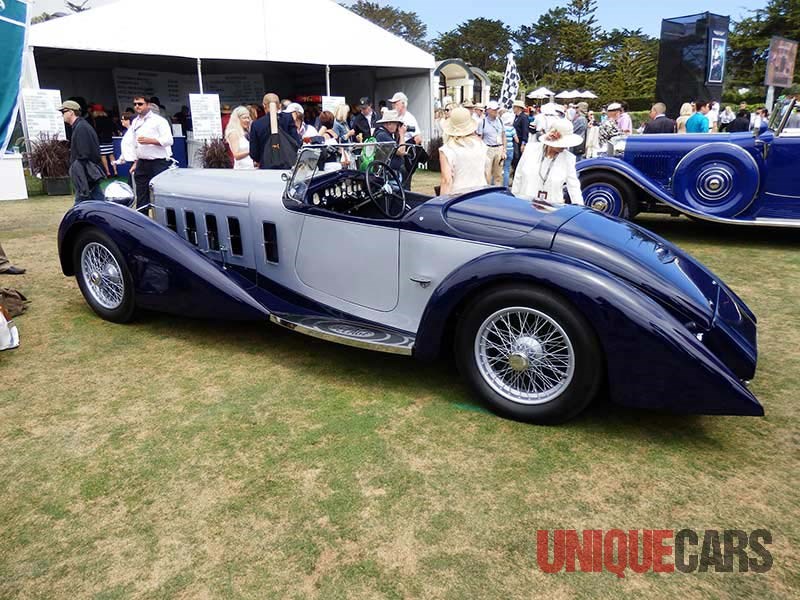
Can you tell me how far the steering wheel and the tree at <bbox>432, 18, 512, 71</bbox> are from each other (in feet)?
252

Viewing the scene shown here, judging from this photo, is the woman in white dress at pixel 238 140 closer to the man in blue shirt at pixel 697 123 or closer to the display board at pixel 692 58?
the man in blue shirt at pixel 697 123

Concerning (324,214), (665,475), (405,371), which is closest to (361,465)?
(405,371)

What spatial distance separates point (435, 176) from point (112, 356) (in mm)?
12556

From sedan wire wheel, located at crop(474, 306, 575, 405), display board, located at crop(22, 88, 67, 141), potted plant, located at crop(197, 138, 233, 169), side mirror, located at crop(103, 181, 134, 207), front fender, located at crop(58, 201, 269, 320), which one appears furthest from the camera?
potted plant, located at crop(197, 138, 233, 169)

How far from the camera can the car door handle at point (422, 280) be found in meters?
3.50

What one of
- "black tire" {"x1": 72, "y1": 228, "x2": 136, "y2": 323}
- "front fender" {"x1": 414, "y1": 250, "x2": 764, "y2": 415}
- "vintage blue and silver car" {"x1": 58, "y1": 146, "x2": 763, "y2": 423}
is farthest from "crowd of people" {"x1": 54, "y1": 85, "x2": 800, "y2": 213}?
"front fender" {"x1": 414, "y1": 250, "x2": 764, "y2": 415}

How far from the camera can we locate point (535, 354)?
3.04 m

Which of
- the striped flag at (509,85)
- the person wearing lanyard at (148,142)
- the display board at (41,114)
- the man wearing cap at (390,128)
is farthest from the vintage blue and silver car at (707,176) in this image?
the display board at (41,114)

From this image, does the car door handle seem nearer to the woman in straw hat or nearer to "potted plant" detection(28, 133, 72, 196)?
the woman in straw hat

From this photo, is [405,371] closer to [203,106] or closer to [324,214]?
[324,214]

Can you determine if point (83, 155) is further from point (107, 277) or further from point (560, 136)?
point (560, 136)

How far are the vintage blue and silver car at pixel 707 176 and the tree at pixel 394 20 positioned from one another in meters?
65.5

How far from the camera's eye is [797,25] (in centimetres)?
4069

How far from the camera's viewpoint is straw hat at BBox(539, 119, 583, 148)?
4586 millimetres
